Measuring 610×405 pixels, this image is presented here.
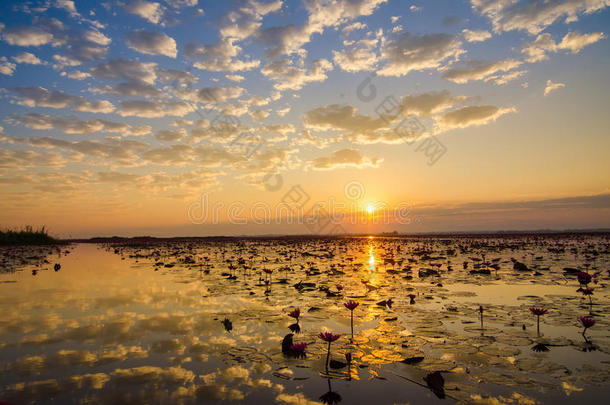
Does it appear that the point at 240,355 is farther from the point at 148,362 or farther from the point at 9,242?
the point at 9,242

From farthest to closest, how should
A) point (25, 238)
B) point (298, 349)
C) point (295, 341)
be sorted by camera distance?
point (25, 238), point (295, 341), point (298, 349)

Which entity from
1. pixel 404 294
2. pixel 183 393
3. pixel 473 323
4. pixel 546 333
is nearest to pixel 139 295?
pixel 183 393

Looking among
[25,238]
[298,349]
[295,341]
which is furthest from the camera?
[25,238]

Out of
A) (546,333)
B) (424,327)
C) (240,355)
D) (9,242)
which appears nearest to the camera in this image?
(240,355)

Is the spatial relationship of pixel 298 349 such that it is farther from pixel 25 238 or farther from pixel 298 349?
pixel 25 238

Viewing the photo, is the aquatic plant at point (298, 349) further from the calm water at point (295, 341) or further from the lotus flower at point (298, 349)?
the calm water at point (295, 341)

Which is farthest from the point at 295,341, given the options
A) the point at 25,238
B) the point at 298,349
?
the point at 25,238

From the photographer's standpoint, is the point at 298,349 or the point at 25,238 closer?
the point at 298,349

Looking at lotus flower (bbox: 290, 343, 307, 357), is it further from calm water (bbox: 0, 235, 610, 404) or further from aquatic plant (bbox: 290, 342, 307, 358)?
calm water (bbox: 0, 235, 610, 404)

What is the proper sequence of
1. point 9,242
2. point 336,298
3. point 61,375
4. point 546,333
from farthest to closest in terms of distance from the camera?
point 9,242 → point 336,298 → point 546,333 → point 61,375

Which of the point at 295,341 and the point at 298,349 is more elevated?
the point at 298,349

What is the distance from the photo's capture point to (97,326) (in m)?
7.11

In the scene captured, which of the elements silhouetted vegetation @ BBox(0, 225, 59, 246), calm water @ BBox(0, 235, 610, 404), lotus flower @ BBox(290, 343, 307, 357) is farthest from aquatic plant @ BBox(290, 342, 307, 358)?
silhouetted vegetation @ BBox(0, 225, 59, 246)

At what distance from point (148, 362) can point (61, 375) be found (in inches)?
44.1
